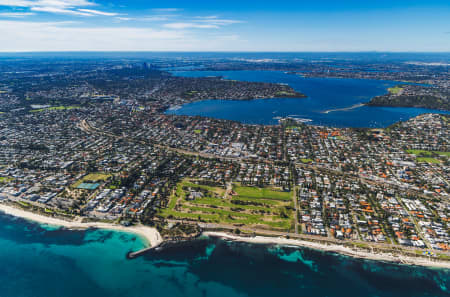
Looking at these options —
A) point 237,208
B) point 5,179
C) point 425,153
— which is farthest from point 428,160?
point 5,179

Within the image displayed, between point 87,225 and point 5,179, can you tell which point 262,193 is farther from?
point 5,179

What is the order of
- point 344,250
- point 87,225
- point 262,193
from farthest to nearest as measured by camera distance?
point 262,193 → point 87,225 → point 344,250

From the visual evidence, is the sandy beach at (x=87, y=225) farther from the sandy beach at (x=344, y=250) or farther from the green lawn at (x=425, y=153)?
the green lawn at (x=425, y=153)

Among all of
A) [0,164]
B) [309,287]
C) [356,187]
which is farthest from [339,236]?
[0,164]

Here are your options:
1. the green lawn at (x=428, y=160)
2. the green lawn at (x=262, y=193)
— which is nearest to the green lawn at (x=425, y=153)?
the green lawn at (x=428, y=160)

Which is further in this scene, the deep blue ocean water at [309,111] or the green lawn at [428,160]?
the deep blue ocean water at [309,111]

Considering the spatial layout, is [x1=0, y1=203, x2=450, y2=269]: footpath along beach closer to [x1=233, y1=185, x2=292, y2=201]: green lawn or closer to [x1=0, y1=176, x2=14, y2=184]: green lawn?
[x1=0, y1=176, x2=14, y2=184]: green lawn
